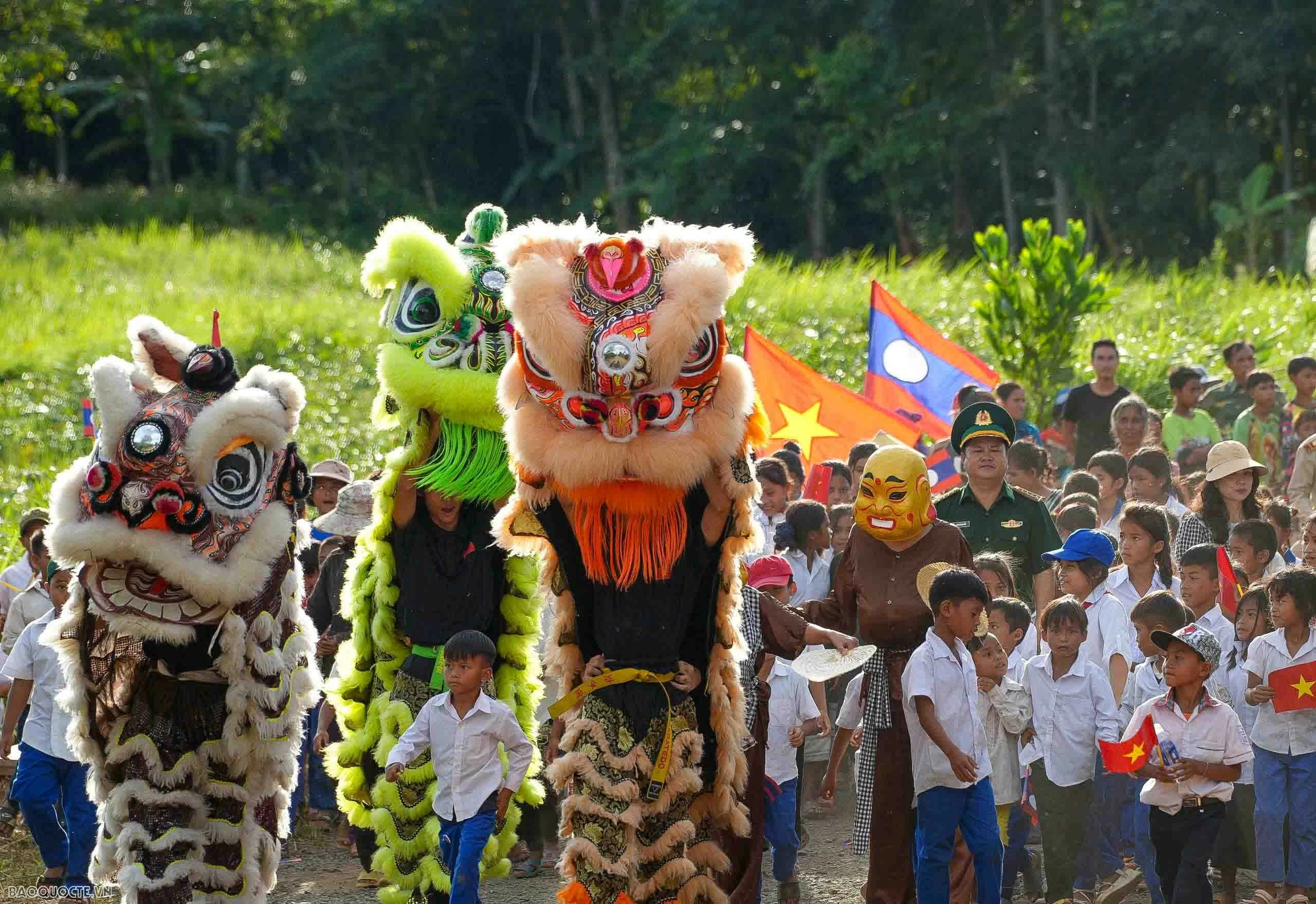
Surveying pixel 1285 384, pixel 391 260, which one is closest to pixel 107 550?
pixel 391 260

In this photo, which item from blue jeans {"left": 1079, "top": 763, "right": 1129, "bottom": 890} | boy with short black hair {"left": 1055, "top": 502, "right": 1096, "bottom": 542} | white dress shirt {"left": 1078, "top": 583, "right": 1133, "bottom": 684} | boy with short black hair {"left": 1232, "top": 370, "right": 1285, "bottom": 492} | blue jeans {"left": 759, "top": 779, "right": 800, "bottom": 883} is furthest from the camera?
boy with short black hair {"left": 1232, "top": 370, "right": 1285, "bottom": 492}

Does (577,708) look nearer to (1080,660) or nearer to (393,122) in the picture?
(1080,660)

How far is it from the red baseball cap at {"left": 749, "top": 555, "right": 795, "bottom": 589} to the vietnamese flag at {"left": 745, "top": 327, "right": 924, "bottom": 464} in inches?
176

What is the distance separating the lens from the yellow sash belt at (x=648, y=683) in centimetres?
590

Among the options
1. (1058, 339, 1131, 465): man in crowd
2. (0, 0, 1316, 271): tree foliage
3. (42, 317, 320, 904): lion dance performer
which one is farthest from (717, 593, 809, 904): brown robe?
(0, 0, 1316, 271): tree foliage

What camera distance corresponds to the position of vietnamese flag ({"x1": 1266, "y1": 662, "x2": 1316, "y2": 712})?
6.86 metres

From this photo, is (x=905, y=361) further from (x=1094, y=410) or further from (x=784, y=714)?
(x=784, y=714)

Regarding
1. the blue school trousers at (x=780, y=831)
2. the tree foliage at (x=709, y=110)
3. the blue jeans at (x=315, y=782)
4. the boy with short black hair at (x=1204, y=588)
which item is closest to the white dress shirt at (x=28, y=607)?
the blue jeans at (x=315, y=782)

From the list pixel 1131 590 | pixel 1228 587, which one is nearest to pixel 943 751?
pixel 1131 590

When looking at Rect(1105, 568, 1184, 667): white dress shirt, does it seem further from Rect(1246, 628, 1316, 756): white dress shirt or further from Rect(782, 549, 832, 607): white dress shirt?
Rect(782, 549, 832, 607): white dress shirt

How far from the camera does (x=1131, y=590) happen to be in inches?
313

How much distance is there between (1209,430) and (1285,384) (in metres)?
4.97

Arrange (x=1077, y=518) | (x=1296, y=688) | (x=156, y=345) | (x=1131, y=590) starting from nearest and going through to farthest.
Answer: (x=156, y=345) → (x=1296, y=688) → (x=1131, y=590) → (x=1077, y=518)

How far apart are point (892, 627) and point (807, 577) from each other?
2487mm
